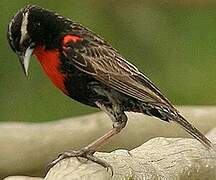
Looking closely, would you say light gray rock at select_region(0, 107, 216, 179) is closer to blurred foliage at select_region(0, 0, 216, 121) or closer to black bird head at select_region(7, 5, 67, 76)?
black bird head at select_region(7, 5, 67, 76)

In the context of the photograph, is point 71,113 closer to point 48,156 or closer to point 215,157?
point 48,156

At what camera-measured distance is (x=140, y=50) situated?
4137mm

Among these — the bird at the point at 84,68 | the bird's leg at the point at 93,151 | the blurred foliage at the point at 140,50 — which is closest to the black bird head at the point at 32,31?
the bird at the point at 84,68

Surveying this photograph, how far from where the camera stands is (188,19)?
14.0ft

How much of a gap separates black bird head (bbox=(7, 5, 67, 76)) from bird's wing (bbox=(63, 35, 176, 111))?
0.03m

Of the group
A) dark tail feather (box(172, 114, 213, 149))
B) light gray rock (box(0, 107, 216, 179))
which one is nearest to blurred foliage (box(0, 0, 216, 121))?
light gray rock (box(0, 107, 216, 179))

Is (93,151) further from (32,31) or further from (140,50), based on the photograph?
(140,50)

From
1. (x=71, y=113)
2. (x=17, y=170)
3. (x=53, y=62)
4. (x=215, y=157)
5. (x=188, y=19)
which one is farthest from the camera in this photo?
(x=188, y=19)

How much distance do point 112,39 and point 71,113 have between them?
38cm

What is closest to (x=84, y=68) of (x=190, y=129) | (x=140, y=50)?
(x=190, y=129)

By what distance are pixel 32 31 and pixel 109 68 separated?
0.16 metres

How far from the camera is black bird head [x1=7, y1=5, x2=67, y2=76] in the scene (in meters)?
1.72

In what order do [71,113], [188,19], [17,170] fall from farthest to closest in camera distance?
[188,19] < [71,113] < [17,170]

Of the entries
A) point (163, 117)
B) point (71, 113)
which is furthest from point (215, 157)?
point (71, 113)
